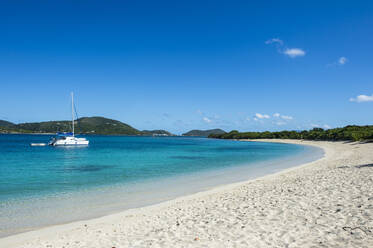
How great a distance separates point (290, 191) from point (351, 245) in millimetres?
6872

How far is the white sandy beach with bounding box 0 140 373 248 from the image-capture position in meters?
6.70

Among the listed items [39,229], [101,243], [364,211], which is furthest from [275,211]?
[39,229]

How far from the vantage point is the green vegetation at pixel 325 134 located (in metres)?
76.9

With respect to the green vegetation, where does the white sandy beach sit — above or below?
below

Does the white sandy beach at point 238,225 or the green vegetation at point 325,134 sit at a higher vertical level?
the green vegetation at point 325,134

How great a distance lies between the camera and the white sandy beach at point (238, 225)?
264 inches

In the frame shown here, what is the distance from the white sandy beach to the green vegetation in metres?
75.4

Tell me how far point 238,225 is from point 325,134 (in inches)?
4656

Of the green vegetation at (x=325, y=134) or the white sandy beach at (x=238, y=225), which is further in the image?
the green vegetation at (x=325, y=134)

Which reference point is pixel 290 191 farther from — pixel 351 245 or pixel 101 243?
pixel 101 243

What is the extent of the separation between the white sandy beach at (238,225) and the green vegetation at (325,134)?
75428 mm

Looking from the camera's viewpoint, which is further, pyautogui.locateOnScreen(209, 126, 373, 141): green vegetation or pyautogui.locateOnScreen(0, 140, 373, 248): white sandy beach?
pyautogui.locateOnScreen(209, 126, 373, 141): green vegetation

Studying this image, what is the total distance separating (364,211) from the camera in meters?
8.25

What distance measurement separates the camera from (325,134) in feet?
362
